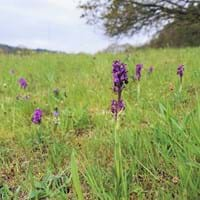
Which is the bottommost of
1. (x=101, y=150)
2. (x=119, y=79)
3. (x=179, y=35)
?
(x=101, y=150)

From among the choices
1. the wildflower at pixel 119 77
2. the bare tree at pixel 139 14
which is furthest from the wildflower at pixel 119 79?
the bare tree at pixel 139 14

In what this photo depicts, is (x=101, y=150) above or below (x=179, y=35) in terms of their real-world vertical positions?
below

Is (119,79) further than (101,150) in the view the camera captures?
No

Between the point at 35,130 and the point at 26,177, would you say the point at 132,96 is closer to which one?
the point at 35,130

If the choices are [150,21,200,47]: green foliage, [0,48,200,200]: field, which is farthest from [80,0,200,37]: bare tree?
[0,48,200,200]: field

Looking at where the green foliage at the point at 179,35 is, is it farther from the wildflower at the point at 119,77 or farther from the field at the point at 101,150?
the wildflower at the point at 119,77

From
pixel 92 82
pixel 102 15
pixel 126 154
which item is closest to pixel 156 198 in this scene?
pixel 126 154

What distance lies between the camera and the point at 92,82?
5703mm

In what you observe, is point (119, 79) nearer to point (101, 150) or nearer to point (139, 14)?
point (101, 150)

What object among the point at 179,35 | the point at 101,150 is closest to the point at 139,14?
the point at 179,35

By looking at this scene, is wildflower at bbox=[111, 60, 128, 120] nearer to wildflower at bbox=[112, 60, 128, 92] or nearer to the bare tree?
wildflower at bbox=[112, 60, 128, 92]

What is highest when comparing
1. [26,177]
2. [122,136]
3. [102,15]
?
[102,15]

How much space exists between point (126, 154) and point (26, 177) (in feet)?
1.71

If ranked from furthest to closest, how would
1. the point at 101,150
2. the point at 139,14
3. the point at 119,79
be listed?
the point at 139,14
the point at 101,150
the point at 119,79
